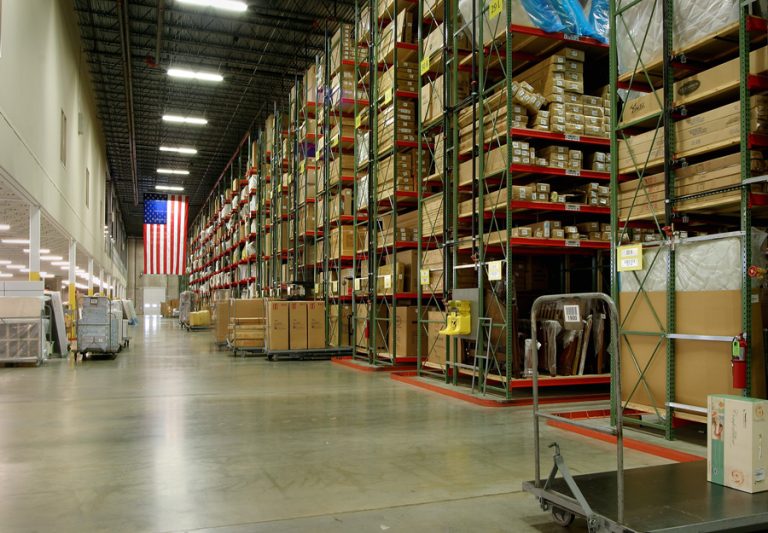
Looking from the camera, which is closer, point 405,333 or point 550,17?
point 550,17

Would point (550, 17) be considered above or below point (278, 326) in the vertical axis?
above

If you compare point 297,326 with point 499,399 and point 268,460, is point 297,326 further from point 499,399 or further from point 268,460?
point 268,460

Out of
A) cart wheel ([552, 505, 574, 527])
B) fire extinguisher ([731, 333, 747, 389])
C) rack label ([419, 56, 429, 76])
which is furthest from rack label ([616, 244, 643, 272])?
rack label ([419, 56, 429, 76])

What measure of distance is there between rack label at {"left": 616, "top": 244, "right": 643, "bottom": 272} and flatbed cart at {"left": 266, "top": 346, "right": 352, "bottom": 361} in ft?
31.6

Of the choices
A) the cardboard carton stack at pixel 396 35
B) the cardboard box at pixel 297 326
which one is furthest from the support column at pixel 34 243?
the cardboard carton stack at pixel 396 35

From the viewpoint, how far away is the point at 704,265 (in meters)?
5.72

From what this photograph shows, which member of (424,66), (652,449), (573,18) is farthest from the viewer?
(424,66)

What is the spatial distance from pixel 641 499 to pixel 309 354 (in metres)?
12.3

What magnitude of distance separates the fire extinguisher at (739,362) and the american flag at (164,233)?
32.0 m

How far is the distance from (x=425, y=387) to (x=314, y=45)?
46.0 feet

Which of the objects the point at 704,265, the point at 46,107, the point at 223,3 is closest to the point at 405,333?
the point at 704,265

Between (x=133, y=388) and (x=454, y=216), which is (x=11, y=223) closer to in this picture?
(x=133, y=388)

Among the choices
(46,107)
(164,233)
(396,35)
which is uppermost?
(396,35)

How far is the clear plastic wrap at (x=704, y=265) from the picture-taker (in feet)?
17.7
